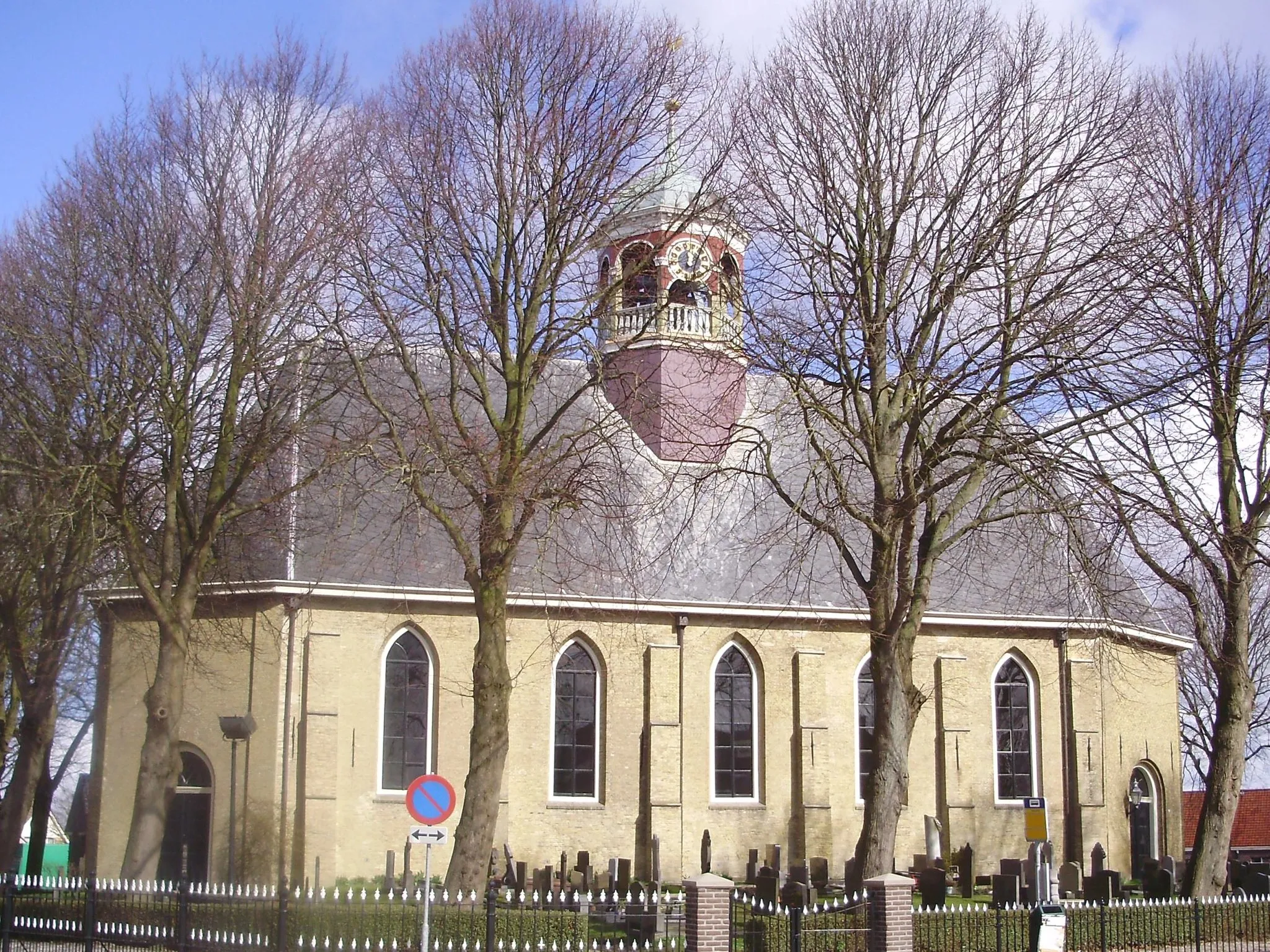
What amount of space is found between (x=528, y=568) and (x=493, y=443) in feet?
25.9

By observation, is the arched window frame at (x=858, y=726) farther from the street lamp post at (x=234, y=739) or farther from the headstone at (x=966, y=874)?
the street lamp post at (x=234, y=739)

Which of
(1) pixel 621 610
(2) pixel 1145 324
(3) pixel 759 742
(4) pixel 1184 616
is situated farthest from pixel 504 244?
(4) pixel 1184 616

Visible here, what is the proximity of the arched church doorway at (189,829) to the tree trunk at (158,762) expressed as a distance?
6.36 meters

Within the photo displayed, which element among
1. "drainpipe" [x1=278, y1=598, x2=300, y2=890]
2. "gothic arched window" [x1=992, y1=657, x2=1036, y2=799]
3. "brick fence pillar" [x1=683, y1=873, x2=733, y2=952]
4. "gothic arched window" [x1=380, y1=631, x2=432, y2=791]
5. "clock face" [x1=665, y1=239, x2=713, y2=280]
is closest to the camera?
"brick fence pillar" [x1=683, y1=873, x2=733, y2=952]

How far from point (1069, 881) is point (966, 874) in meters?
1.97

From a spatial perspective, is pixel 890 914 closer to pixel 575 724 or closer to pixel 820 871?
pixel 820 871

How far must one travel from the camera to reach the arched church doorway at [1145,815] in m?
32.3

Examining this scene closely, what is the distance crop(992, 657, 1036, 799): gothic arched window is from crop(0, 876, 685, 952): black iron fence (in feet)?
45.2

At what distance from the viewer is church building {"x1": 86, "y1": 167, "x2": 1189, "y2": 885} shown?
25719mm

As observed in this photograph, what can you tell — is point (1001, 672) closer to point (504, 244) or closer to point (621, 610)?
point (621, 610)

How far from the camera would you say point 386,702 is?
87.7 feet

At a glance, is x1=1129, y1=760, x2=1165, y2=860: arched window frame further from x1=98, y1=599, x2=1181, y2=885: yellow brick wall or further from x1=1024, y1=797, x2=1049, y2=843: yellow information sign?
x1=1024, y1=797, x2=1049, y2=843: yellow information sign

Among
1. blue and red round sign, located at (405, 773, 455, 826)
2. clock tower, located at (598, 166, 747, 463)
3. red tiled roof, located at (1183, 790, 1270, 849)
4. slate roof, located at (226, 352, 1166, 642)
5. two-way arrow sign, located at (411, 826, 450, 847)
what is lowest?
red tiled roof, located at (1183, 790, 1270, 849)

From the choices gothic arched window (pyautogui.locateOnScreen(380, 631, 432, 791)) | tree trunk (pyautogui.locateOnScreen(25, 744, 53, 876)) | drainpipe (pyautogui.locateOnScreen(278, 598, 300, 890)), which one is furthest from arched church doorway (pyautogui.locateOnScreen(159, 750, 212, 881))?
tree trunk (pyautogui.locateOnScreen(25, 744, 53, 876))
